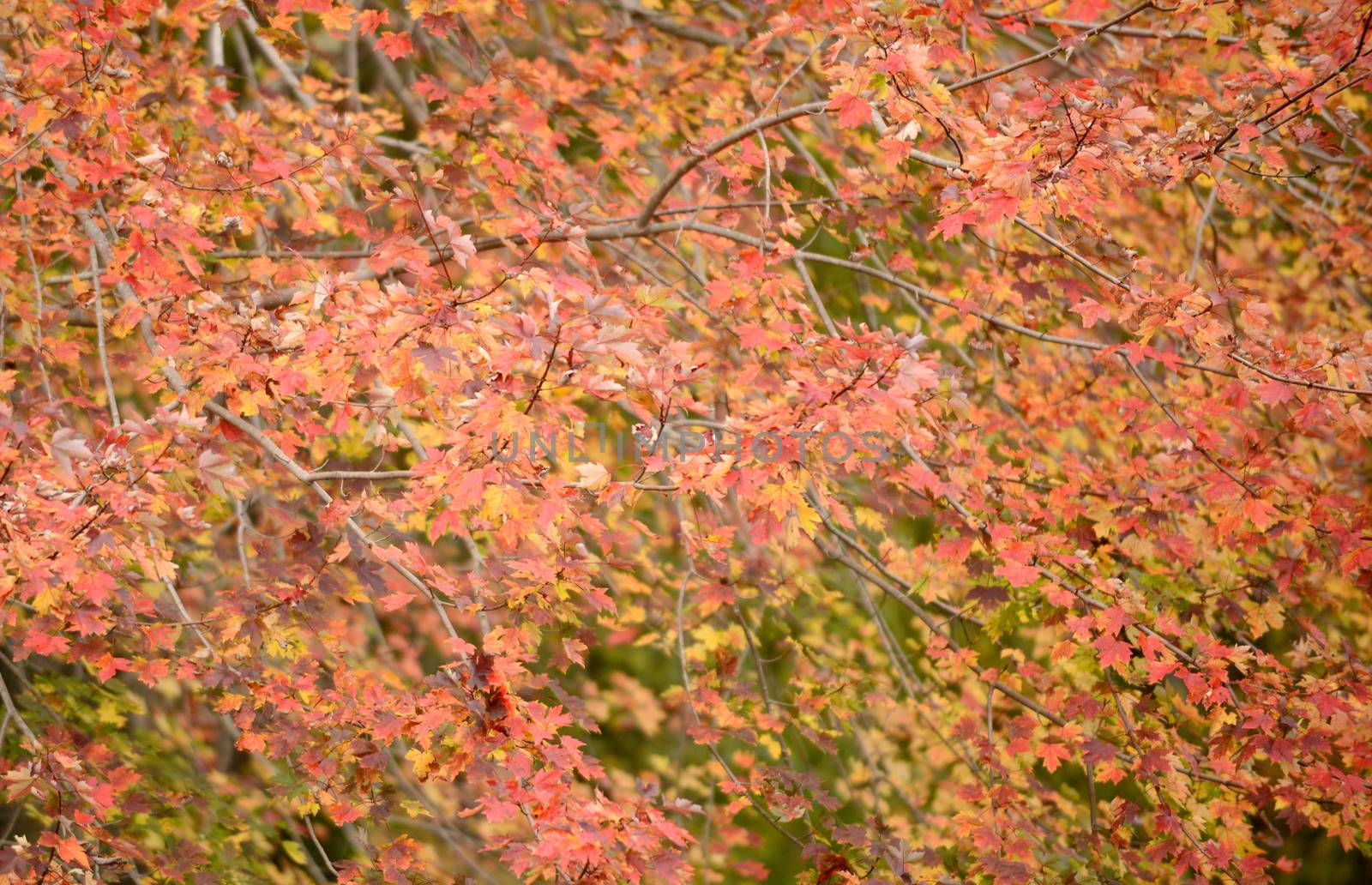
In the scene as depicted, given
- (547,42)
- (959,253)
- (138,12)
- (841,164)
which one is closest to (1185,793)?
(841,164)

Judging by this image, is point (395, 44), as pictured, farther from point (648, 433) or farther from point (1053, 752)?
point (1053, 752)

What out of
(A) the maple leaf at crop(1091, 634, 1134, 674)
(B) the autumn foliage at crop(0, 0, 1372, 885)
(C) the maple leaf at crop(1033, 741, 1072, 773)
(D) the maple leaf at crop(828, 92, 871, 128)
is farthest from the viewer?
(C) the maple leaf at crop(1033, 741, 1072, 773)

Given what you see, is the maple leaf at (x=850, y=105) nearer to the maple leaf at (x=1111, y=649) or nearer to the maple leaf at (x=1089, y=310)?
the maple leaf at (x=1089, y=310)

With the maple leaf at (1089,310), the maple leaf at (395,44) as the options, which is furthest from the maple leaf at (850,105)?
the maple leaf at (395,44)

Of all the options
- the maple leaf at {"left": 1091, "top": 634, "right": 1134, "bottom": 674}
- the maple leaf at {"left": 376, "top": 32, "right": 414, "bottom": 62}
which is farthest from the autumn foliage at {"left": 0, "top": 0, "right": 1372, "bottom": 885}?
the maple leaf at {"left": 376, "top": 32, "right": 414, "bottom": 62}

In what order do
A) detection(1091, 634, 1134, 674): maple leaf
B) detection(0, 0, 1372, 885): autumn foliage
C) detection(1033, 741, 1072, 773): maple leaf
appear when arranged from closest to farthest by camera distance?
1. detection(0, 0, 1372, 885): autumn foliage
2. detection(1091, 634, 1134, 674): maple leaf
3. detection(1033, 741, 1072, 773): maple leaf

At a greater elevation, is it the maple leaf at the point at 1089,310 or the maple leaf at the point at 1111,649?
the maple leaf at the point at 1089,310

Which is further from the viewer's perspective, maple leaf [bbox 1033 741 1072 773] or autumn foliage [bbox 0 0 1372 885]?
maple leaf [bbox 1033 741 1072 773]

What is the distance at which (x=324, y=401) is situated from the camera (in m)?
2.79

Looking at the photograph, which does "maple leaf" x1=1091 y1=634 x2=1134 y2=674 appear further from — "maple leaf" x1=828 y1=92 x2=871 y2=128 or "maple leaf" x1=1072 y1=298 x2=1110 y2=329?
"maple leaf" x1=828 y1=92 x2=871 y2=128

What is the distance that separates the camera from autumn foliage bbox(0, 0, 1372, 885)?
2.62 metres

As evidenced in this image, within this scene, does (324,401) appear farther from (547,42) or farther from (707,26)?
(707,26)

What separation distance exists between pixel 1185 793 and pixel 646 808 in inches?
72.5

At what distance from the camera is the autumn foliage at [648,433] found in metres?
2.62
